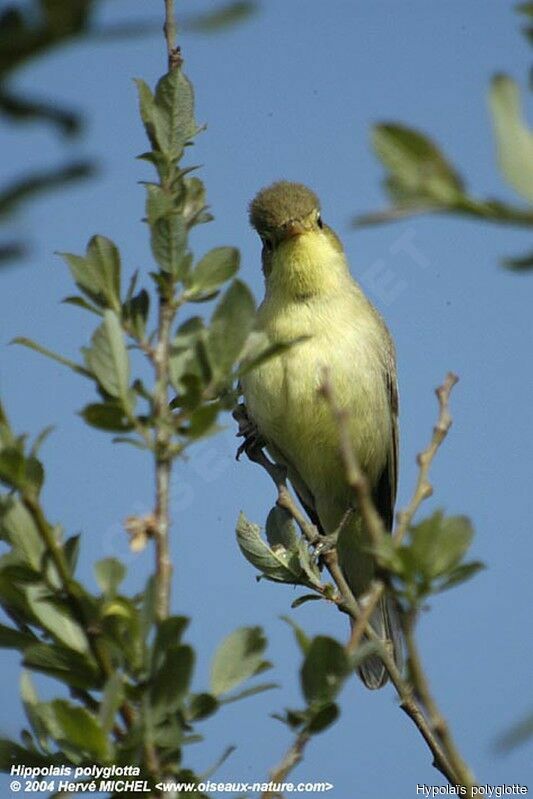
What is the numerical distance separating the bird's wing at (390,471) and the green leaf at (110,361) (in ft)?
14.3

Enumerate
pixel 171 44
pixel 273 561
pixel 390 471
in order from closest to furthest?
1. pixel 171 44
2. pixel 273 561
3. pixel 390 471

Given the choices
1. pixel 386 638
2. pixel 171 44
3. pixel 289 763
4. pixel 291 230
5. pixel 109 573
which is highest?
pixel 171 44

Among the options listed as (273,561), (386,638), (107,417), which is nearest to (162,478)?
(107,417)

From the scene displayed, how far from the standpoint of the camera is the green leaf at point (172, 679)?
108cm

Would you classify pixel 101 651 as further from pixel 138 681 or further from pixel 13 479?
pixel 13 479

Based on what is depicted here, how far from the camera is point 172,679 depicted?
43.5 inches

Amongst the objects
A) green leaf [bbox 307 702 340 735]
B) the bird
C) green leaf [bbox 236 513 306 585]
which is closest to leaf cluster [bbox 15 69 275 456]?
green leaf [bbox 307 702 340 735]

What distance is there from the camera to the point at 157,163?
151 cm

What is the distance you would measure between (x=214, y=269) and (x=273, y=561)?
4.30ft

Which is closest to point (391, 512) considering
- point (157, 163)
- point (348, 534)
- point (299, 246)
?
point (348, 534)

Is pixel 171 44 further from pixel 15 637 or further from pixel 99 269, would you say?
pixel 15 637

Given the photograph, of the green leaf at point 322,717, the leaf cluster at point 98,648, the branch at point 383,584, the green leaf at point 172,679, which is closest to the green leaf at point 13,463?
the leaf cluster at point 98,648

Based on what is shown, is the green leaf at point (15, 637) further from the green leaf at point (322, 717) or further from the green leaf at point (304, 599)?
the green leaf at point (304, 599)

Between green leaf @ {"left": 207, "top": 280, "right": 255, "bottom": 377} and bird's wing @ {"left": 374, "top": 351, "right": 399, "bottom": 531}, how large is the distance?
4321 mm
